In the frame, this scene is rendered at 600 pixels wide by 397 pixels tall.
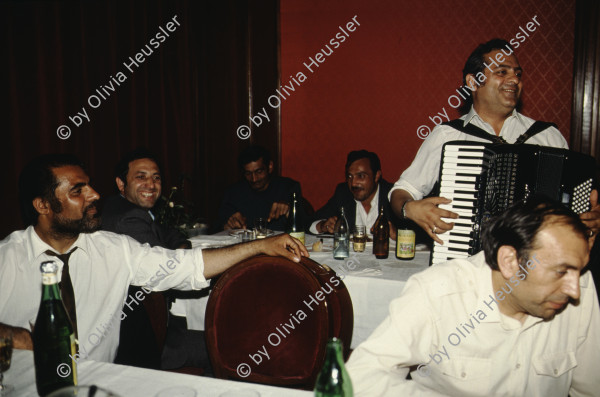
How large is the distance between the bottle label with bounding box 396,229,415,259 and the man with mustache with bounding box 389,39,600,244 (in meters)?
0.20

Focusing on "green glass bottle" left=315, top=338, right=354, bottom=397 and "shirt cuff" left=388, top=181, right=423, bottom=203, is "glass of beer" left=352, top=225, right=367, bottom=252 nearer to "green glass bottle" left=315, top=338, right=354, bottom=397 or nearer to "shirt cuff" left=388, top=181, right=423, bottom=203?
"shirt cuff" left=388, top=181, right=423, bottom=203

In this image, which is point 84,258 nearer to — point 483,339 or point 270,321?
point 270,321

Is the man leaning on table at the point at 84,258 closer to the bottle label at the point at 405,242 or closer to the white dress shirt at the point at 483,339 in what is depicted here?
the white dress shirt at the point at 483,339

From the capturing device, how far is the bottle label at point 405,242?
227cm

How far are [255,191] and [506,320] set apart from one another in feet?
9.93

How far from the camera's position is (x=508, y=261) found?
1106 millimetres

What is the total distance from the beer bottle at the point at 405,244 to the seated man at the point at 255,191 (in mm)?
1600

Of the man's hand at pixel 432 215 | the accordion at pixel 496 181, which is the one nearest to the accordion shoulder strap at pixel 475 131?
the accordion at pixel 496 181

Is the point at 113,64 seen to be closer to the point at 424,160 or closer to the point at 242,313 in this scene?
the point at 424,160

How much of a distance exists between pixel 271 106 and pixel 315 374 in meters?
4.01

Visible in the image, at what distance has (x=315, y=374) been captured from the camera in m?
1.21

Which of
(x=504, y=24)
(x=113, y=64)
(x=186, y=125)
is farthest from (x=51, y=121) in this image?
(x=504, y=24)

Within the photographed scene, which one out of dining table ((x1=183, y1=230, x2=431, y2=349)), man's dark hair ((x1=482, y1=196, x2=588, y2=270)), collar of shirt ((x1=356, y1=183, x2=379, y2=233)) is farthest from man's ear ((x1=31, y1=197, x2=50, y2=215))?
collar of shirt ((x1=356, y1=183, x2=379, y2=233))

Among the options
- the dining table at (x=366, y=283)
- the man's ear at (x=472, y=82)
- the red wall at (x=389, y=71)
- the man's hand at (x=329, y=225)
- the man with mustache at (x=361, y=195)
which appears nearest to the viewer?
the dining table at (x=366, y=283)
